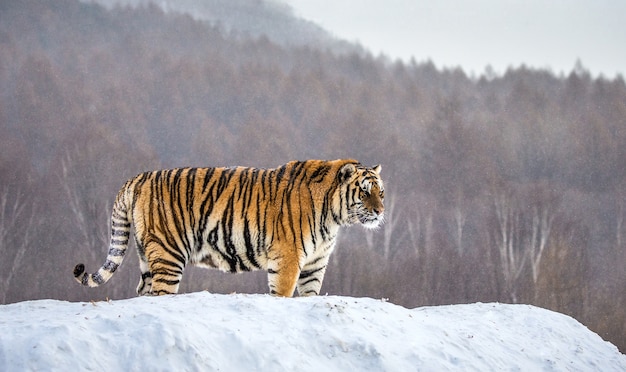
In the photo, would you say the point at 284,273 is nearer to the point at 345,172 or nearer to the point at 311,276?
the point at 311,276

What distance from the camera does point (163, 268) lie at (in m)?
9.10

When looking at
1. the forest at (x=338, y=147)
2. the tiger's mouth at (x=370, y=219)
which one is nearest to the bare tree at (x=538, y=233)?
the forest at (x=338, y=147)

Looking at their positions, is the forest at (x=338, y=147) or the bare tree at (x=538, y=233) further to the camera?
the bare tree at (x=538, y=233)

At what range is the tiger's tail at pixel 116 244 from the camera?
898 centimetres

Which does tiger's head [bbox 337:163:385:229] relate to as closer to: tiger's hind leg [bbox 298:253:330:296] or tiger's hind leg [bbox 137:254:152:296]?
tiger's hind leg [bbox 298:253:330:296]

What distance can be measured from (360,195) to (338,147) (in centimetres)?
4491

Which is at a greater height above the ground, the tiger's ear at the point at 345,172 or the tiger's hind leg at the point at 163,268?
the tiger's ear at the point at 345,172

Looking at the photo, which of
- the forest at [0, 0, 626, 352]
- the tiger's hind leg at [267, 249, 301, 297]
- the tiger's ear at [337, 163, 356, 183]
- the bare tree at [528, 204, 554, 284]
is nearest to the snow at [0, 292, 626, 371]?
the tiger's hind leg at [267, 249, 301, 297]

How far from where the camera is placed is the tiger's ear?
364 inches

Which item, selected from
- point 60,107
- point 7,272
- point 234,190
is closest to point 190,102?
point 60,107

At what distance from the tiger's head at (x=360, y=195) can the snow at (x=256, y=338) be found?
4.02ft

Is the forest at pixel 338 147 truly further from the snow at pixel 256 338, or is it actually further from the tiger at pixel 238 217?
the snow at pixel 256 338

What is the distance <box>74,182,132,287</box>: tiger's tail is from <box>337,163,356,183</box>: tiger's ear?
2.42 meters

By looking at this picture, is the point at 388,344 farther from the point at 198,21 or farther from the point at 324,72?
the point at 198,21
